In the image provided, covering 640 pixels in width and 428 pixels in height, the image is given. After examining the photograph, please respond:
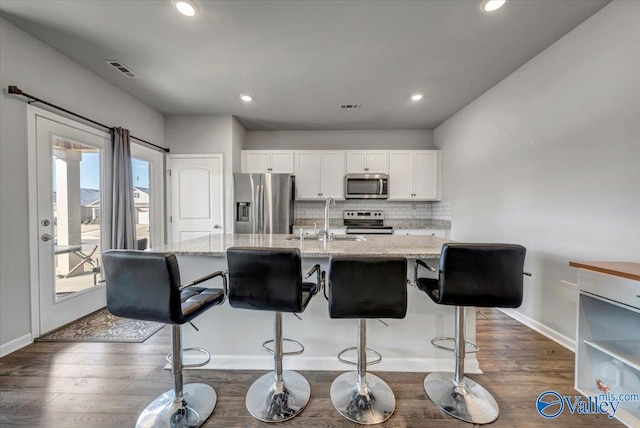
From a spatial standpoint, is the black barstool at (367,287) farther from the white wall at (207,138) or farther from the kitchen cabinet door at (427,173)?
the kitchen cabinet door at (427,173)

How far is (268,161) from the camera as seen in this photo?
14.7ft

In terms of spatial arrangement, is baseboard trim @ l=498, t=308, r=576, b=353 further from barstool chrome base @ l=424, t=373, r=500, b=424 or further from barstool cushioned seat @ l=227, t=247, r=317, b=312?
barstool cushioned seat @ l=227, t=247, r=317, b=312

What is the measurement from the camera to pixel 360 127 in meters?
4.58

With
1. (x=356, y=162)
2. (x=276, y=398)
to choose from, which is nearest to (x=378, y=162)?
(x=356, y=162)

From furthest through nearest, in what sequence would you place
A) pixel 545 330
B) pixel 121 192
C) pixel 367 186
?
pixel 367 186, pixel 121 192, pixel 545 330

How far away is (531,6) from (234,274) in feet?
9.01

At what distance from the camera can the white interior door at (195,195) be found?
13.2 feet

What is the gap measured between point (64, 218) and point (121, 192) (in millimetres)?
590

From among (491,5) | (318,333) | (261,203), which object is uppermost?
(491,5)

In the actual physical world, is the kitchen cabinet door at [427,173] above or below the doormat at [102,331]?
above

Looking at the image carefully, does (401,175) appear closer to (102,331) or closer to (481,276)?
(481,276)

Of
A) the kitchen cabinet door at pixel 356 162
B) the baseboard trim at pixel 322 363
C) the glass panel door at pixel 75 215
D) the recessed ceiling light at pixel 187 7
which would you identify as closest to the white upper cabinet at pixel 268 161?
the kitchen cabinet door at pixel 356 162

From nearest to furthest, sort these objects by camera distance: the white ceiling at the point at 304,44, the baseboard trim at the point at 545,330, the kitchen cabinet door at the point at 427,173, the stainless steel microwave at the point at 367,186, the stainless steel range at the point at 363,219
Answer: the white ceiling at the point at 304,44 → the baseboard trim at the point at 545,330 → the stainless steel microwave at the point at 367,186 → the kitchen cabinet door at the point at 427,173 → the stainless steel range at the point at 363,219

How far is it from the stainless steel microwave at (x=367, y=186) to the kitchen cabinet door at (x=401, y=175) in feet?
0.66
